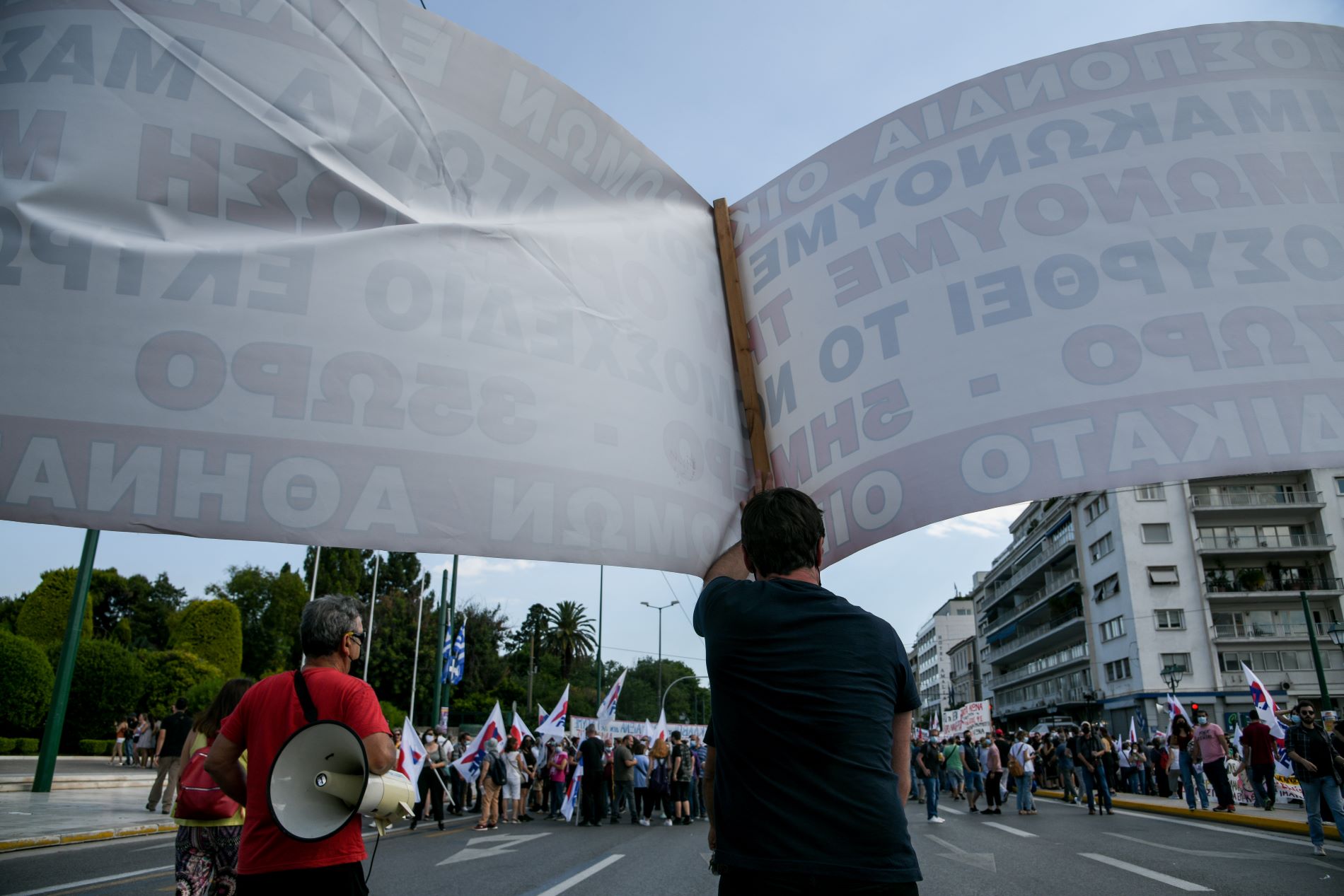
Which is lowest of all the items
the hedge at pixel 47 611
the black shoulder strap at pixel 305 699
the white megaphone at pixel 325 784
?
the white megaphone at pixel 325 784

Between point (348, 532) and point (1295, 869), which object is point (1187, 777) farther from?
point (348, 532)

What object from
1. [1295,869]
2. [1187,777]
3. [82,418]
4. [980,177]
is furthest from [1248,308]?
[1187,777]

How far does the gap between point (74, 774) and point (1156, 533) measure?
50.4 metres

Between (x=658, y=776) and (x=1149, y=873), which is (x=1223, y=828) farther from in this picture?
(x=658, y=776)

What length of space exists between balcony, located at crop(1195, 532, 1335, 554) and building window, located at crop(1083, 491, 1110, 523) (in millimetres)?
5166

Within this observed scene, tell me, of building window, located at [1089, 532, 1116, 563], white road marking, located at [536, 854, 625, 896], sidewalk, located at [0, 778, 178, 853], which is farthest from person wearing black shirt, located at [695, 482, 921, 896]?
building window, located at [1089, 532, 1116, 563]

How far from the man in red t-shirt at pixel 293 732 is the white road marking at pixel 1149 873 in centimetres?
719

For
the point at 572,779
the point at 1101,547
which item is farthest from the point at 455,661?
the point at 1101,547

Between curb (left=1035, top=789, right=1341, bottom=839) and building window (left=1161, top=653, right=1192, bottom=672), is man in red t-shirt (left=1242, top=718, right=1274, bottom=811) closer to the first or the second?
curb (left=1035, top=789, right=1341, bottom=839)

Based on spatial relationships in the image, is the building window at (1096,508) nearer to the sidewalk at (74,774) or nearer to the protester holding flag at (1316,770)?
the protester holding flag at (1316,770)

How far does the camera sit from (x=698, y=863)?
9.30 metres

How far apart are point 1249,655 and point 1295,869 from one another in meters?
45.4

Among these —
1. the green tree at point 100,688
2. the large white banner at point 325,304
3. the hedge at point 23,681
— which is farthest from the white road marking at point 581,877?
the green tree at point 100,688

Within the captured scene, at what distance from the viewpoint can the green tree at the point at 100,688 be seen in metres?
28.4
